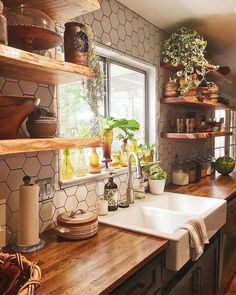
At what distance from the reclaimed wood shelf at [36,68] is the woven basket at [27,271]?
680mm

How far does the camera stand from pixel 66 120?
6.31 ft

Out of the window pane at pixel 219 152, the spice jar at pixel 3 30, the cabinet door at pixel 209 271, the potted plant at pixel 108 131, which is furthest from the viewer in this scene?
the window pane at pixel 219 152

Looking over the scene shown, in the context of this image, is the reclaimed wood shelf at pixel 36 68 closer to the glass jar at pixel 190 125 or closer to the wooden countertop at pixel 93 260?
the wooden countertop at pixel 93 260

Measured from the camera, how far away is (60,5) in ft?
4.01

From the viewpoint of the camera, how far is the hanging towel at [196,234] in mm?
1528

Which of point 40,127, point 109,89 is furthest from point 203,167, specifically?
point 40,127

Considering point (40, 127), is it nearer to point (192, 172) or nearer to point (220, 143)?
point (192, 172)

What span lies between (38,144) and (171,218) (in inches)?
44.6

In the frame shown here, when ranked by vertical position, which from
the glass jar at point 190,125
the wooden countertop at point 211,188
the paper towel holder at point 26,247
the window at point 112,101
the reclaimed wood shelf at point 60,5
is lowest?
the wooden countertop at point 211,188

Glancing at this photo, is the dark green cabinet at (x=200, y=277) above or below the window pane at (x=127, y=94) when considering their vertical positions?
below

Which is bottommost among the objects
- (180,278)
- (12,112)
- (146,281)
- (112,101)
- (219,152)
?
(180,278)

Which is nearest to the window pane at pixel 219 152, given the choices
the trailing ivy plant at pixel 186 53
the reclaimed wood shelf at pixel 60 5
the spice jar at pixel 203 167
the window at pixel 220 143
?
the window at pixel 220 143

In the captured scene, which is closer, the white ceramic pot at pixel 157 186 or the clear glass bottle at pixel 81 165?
the clear glass bottle at pixel 81 165

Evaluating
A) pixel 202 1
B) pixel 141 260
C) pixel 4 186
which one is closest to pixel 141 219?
pixel 141 260
